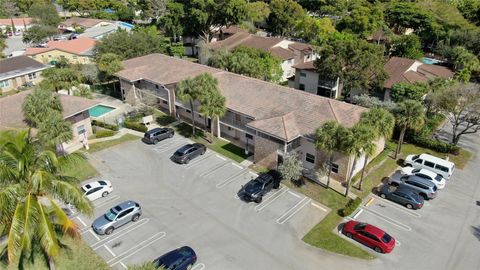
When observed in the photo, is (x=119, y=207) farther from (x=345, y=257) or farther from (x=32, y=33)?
(x=32, y=33)

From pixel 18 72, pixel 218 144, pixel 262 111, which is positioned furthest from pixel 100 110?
pixel 262 111

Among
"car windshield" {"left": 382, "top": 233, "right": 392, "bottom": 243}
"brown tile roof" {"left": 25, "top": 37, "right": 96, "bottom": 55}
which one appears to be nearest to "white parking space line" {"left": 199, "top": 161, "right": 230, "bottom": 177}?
"car windshield" {"left": 382, "top": 233, "right": 392, "bottom": 243}

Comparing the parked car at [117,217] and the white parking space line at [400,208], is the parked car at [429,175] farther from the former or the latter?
the parked car at [117,217]


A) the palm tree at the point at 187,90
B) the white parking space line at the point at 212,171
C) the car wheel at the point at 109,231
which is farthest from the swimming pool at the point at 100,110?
the car wheel at the point at 109,231

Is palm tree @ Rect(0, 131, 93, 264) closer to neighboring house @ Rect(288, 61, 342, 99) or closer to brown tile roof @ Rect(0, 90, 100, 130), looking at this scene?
brown tile roof @ Rect(0, 90, 100, 130)

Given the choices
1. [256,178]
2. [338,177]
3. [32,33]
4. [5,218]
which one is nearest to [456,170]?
[338,177]
